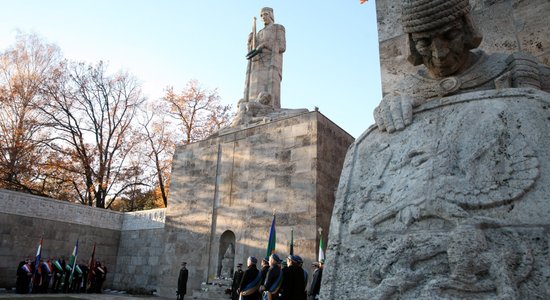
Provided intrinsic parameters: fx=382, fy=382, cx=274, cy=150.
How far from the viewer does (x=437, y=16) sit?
2127mm

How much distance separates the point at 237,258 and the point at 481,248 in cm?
839

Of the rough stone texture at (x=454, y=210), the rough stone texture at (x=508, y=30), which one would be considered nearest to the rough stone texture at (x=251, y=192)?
the rough stone texture at (x=508, y=30)

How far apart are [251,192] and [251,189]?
81 mm

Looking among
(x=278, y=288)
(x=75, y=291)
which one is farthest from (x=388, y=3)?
(x=75, y=291)

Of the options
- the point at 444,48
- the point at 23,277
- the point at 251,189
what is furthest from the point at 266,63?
the point at 444,48

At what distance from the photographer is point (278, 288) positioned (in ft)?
16.5

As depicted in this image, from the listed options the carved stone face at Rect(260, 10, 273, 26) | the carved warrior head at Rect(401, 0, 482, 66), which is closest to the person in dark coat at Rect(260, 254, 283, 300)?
the carved warrior head at Rect(401, 0, 482, 66)

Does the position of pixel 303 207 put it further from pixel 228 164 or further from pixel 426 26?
pixel 426 26

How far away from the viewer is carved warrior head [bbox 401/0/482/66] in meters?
2.11

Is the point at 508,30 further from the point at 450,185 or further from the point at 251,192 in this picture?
the point at 251,192

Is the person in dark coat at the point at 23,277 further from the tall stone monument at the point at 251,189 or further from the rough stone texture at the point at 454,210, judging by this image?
the rough stone texture at the point at 454,210

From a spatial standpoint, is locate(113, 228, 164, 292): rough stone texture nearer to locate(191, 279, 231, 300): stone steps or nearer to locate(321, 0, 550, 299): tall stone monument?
locate(191, 279, 231, 300): stone steps

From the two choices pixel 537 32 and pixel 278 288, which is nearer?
pixel 537 32

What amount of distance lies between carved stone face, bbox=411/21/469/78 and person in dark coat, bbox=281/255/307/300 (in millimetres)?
3397
